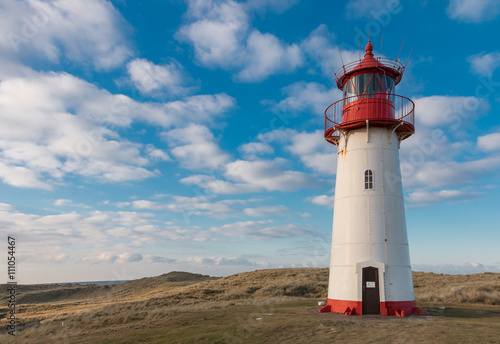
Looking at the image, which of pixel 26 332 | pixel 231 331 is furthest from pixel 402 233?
pixel 26 332

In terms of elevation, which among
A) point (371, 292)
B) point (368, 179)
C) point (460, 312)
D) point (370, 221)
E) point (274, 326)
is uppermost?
point (368, 179)

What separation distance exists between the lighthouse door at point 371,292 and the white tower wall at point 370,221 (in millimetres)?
233

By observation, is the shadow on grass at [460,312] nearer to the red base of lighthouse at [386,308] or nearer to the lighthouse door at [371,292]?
the red base of lighthouse at [386,308]

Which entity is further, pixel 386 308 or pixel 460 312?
pixel 460 312

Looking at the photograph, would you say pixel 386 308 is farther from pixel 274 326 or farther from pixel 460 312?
pixel 274 326

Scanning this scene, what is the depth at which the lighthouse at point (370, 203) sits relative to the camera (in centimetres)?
1698

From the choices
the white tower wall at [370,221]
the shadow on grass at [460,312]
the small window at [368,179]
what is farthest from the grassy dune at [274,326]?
the small window at [368,179]

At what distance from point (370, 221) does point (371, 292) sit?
3.26 metres

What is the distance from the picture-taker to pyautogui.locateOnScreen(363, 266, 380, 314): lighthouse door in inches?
663

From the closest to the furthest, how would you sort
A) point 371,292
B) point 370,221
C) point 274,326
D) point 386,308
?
point 274,326 → point 386,308 → point 371,292 → point 370,221

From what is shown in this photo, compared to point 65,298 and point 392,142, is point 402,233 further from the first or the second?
point 65,298

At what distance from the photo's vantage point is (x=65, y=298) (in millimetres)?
50594

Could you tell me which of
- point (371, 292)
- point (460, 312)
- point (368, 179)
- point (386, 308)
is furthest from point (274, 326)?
point (460, 312)

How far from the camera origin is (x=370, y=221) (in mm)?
17656
